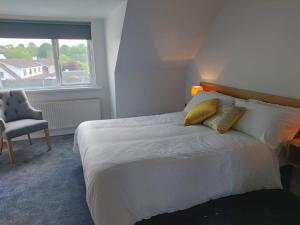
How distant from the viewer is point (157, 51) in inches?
138

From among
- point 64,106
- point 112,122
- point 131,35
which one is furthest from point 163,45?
point 64,106

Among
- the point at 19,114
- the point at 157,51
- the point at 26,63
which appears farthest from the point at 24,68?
the point at 157,51

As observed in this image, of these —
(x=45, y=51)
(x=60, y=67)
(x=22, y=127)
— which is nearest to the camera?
(x=22, y=127)

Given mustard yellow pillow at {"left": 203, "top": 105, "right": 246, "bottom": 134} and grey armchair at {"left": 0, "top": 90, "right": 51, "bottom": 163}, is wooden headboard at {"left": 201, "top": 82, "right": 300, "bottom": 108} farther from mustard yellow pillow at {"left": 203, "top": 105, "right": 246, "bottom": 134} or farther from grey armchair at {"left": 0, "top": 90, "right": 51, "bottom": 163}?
grey armchair at {"left": 0, "top": 90, "right": 51, "bottom": 163}

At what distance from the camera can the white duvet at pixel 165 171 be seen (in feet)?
5.21

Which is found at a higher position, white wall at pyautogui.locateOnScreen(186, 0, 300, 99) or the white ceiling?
the white ceiling

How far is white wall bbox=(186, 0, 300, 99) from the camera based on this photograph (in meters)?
2.23

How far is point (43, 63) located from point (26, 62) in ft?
0.85

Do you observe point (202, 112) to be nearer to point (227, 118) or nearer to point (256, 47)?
point (227, 118)

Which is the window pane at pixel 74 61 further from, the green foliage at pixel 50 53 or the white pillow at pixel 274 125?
the white pillow at pixel 274 125

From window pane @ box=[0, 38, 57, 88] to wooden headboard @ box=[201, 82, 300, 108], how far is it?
2.70 meters

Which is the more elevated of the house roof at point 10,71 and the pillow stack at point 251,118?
the house roof at point 10,71

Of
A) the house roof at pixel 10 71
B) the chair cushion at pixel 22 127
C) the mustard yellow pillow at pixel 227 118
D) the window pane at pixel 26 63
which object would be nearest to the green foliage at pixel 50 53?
the window pane at pixel 26 63

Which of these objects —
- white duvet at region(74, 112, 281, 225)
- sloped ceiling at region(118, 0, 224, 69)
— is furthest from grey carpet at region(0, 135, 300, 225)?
sloped ceiling at region(118, 0, 224, 69)
